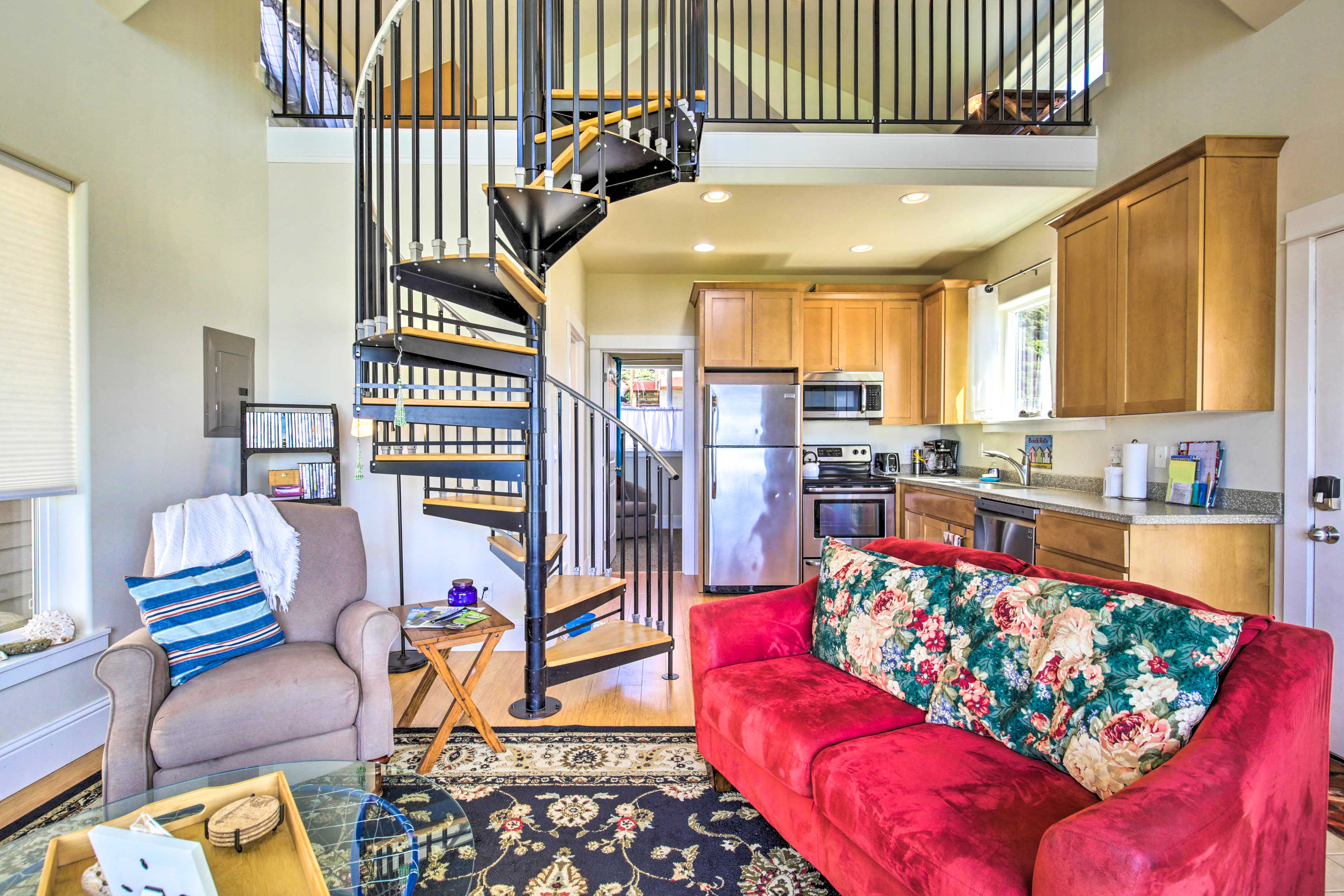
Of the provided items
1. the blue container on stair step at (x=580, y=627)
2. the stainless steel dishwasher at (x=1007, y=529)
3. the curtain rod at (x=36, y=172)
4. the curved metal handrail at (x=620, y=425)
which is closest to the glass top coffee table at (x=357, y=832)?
the blue container on stair step at (x=580, y=627)

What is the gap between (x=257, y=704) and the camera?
1799 millimetres

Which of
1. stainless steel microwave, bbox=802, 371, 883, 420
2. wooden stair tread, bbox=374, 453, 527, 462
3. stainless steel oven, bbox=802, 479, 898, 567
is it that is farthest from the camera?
stainless steel microwave, bbox=802, 371, 883, 420

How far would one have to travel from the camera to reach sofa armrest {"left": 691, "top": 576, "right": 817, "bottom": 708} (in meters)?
1.99

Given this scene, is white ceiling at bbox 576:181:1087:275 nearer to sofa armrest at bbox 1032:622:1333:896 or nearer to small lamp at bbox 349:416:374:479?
small lamp at bbox 349:416:374:479

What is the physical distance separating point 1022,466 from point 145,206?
195 inches

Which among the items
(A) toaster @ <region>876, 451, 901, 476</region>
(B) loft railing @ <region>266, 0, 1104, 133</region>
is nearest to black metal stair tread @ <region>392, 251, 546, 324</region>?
(B) loft railing @ <region>266, 0, 1104, 133</region>

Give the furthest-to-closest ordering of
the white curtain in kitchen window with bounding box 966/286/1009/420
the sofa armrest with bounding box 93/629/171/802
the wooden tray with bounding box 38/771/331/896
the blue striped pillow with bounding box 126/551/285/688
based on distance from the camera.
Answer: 1. the white curtain in kitchen window with bounding box 966/286/1009/420
2. the blue striped pillow with bounding box 126/551/285/688
3. the sofa armrest with bounding box 93/629/171/802
4. the wooden tray with bounding box 38/771/331/896

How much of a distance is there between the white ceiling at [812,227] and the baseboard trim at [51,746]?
333cm

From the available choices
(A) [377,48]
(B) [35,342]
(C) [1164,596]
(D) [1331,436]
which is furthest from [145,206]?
(D) [1331,436]

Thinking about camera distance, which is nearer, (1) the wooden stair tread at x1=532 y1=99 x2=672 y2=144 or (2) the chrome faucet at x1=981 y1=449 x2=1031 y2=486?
(1) the wooden stair tread at x1=532 y1=99 x2=672 y2=144

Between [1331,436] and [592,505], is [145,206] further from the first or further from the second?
[1331,436]

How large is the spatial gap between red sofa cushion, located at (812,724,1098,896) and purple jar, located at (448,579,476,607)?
154cm

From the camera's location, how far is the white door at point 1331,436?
217 cm

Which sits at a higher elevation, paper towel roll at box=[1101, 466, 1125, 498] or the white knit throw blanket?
paper towel roll at box=[1101, 466, 1125, 498]
